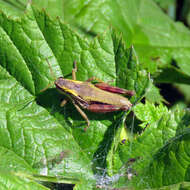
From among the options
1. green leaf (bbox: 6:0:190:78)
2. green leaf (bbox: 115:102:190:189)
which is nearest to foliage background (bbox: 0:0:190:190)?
green leaf (bbox: 115:102:190:189)

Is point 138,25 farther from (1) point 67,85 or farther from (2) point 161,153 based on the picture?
(2) point 161,153

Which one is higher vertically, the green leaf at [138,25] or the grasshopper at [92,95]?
the green leaf at [138,25]

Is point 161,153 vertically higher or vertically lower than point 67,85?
lower

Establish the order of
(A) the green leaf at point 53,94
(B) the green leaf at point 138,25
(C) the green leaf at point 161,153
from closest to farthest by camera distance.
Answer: (C) the green leaf at point 161,153
(A) the green leaf at point 53,94
(B) the green leaf at point 138,25

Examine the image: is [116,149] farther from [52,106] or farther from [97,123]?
[52,106]

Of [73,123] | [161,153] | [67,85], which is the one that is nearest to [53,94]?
[67,85]

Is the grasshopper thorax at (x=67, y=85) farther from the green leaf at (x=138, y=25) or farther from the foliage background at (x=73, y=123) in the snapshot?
the green leaf at (x=138, y=25)

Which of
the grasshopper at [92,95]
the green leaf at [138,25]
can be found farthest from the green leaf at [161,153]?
the green leaf at [138,25]

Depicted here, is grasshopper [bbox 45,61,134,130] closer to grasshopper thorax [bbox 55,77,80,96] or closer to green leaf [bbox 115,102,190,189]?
grasshopper thorax [bbox 55,77,80,96]
